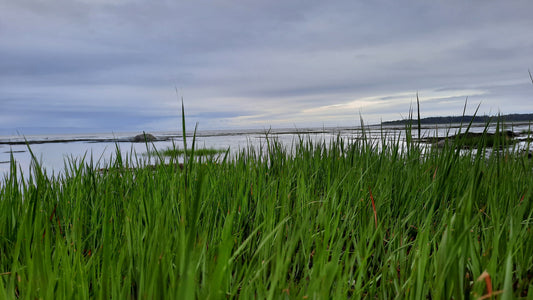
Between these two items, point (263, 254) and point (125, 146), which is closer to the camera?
point (263, 254)

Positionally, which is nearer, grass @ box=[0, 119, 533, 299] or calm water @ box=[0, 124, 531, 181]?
grass @ box=[0, 119, 533, 299]

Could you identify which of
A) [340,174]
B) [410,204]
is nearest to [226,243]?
[410,204]

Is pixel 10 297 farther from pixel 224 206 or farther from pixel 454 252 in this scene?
pixel 454 252

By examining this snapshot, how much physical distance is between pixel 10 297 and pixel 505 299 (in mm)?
1328

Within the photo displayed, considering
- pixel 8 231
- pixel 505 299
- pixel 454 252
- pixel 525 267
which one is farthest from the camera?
pixel 8 231

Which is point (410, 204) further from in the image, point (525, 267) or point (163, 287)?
point (163, 287)

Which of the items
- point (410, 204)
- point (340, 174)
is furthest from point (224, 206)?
point (410, 204)

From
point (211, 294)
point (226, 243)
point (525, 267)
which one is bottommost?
A: point (525, 267)

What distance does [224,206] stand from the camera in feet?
6.50

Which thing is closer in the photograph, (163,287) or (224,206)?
(163,287)

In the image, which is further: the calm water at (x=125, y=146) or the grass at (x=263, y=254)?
the calm water at (x=125, y=146)

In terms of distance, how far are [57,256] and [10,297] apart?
0.65 ft

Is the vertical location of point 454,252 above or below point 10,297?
above

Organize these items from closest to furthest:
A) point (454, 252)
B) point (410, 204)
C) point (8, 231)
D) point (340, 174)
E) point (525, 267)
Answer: point (454, 252) → point (525, 267) → point (8, 231) → point (410, 204) → point (340, 174)
